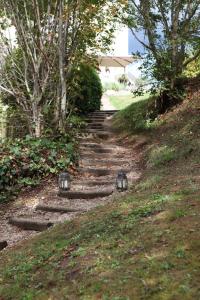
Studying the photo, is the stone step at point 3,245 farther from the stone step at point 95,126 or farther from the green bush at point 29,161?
the stone step at point 95,126

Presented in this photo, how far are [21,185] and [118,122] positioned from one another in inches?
299

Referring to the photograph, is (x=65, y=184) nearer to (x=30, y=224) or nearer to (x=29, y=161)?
(x=29, y=161)

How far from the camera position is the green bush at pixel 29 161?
10281mm

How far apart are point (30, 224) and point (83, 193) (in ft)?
5.17

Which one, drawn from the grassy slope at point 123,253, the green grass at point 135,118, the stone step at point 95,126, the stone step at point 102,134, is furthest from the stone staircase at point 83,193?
the stone step at point 95,126

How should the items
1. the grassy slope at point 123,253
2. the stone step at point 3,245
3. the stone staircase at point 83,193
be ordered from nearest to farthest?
the grassy slope at point 123,253 < the stone step at point 3,245 < the stone staircase at point 83,193

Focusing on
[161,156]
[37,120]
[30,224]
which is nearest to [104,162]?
[37,120]

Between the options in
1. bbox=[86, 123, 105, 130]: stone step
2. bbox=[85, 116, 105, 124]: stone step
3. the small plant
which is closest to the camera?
the small plant

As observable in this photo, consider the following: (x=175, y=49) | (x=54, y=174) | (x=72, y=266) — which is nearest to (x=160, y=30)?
(x=175, y=49)

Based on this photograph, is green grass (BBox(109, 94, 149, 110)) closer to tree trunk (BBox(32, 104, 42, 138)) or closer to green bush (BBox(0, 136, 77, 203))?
tree trunk (BBox(32, 104, 42, 138))

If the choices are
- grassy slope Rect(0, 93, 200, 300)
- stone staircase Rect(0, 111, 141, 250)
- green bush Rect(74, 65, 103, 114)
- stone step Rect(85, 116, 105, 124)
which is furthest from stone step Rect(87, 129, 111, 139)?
grassy slope Rect(0, 93, 200, 300)

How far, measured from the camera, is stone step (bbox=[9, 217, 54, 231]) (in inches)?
311

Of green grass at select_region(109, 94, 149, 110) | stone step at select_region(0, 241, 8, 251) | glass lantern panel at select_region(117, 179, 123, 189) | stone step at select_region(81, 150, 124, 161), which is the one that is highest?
green grass at select_region(109, 94, 149, 110)

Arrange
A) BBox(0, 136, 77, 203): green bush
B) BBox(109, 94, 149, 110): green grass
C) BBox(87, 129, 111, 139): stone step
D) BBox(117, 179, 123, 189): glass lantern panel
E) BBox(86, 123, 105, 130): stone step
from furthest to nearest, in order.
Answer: BBox(109, 94, 149, 110): green grass < BBox(86, 123, 105, 130): stone step < BBox(87, 129, 111, 139): stone step < BBox(0, 136, 77, 203): green bush < BBox(117, 179, 123, 189): glass lantern panel
